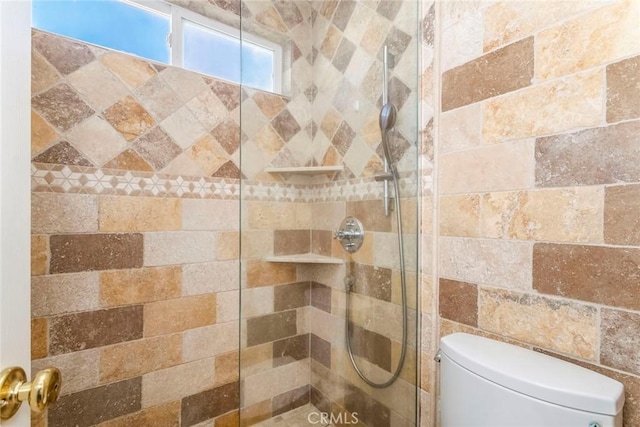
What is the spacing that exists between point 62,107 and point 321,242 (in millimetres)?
1058

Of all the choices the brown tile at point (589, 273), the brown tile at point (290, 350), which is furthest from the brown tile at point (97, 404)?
the brown tile at point (589, 273)

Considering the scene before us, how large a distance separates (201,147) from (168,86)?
0.89ft

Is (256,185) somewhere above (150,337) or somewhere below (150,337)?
above

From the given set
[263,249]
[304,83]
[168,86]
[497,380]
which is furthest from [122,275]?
[497,380]

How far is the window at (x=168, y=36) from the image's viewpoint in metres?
1.06

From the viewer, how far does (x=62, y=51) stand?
103 centimetres

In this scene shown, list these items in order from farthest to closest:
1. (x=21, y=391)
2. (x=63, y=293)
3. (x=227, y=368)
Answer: (x=227, y=368) → (x=63, y=293) → (x=21, y=391)

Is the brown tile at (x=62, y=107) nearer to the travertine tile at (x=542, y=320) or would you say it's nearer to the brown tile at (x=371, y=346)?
the brown tile at (x=371, y=346)

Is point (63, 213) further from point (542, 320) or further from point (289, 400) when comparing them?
point (542, 320)

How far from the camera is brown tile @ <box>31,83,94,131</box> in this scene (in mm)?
995

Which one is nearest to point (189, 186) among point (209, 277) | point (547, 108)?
point (209, 277)

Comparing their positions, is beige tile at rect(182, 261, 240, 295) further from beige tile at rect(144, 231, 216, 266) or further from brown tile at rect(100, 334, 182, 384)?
brown tile at rect(100, 334, 182, 384)

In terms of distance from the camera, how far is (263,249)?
1167mm

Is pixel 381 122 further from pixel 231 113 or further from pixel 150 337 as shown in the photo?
pixel 150 337
